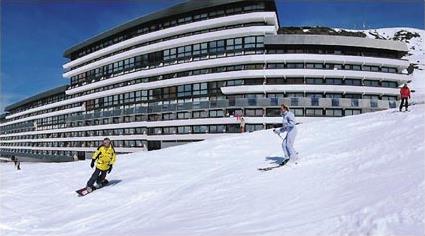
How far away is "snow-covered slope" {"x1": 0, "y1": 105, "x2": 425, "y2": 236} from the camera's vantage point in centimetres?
624

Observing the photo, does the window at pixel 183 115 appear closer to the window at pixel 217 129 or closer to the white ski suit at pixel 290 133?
the window at pixel 217 129

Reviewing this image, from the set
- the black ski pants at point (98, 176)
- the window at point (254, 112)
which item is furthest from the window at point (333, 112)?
the black ski pants at point (98, 176)

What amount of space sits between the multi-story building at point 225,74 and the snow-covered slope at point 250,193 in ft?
89.6

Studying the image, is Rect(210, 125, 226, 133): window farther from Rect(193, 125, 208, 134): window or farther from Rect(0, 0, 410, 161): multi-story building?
Rect(193, 125, 208, 134): window

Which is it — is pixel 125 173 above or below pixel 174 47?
below

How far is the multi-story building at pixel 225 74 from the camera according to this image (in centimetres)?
4559

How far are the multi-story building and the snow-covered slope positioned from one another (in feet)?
89.6

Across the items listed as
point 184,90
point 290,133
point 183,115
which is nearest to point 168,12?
point 184,90

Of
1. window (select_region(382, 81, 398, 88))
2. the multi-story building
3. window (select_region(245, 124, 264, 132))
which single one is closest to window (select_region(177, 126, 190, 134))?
the multi-story building

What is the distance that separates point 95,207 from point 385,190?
27.1 feet

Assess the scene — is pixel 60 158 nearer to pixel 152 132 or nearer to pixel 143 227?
pixel 152 132

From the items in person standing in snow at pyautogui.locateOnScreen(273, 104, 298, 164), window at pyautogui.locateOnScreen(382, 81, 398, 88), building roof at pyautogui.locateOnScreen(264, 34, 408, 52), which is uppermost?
building roof at pyautogui.locateOnScreen(264, 34, 408, 52)

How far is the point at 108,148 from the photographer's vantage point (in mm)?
13336

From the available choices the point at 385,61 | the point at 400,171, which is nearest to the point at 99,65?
the point at 385,61
